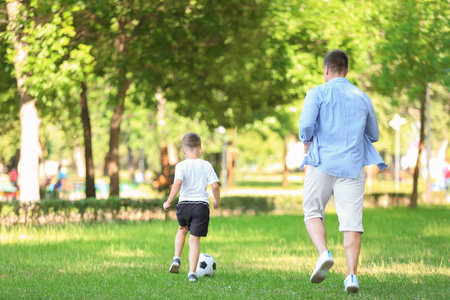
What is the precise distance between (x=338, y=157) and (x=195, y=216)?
1.77m

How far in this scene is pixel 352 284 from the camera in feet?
19.0

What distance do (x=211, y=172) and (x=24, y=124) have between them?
30.9 feet

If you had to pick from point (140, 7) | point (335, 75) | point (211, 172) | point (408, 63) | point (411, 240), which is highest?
point (140, 7)

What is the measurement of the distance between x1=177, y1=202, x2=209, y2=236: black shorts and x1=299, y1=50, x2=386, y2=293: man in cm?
136

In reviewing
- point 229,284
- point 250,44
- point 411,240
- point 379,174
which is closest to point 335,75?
point 229,284

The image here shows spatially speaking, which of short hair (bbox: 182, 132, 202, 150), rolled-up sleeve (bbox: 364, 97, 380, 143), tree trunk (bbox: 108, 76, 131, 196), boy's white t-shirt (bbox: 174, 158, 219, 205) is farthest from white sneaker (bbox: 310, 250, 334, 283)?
tree trunk (bbox: 108, 76, 131, 196)

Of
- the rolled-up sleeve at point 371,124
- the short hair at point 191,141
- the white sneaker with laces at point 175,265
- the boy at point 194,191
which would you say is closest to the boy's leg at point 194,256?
the boy at point 194,191

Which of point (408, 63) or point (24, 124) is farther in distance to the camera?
point (408, 63)

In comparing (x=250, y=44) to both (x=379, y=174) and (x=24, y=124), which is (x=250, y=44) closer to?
(x=24, y=124)

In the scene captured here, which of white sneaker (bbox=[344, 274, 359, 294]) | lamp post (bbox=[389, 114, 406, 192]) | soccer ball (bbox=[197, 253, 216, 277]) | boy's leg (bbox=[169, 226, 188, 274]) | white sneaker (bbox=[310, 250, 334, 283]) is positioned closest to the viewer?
white sneaker (bbox=[310, 250, 334, 283])

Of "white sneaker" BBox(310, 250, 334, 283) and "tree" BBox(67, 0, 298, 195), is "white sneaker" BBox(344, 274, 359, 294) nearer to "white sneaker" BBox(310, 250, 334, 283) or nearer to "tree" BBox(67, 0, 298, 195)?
"white sneaker" BBox(310, 250, 334, 283)

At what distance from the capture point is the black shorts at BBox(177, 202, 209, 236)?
7.02m

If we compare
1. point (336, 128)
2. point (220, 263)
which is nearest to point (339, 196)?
point (336, 128)

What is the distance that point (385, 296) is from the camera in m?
5.88
